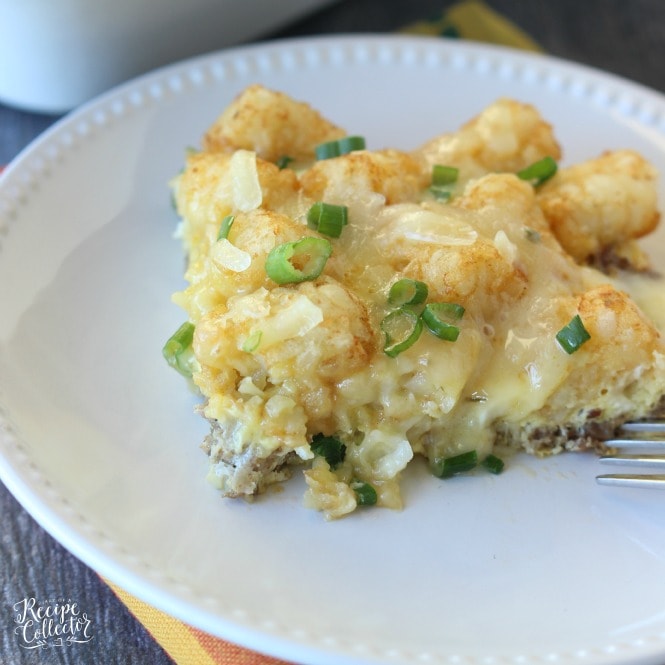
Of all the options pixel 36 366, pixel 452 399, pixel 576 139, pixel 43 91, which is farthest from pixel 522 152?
pixel 43 91


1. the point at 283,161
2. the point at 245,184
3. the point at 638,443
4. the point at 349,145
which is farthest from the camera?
the point at 283,161

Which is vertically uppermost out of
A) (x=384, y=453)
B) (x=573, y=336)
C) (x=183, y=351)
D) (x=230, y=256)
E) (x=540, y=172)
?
(x=230, y=256)

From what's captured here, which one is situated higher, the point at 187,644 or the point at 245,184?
the point at 245,184

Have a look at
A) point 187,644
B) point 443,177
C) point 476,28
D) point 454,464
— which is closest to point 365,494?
point 454,464

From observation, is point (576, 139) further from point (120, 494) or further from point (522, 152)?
point (120, 494)

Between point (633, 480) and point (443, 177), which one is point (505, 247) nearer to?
point (443, 177)

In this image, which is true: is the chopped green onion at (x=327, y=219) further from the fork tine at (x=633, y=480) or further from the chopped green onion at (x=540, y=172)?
the fork tine at (x=633, y=480)

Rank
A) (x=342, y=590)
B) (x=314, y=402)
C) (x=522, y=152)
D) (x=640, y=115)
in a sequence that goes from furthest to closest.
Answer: (x=640, y=115) → (x=522, y=152) → (x=314, y=402) → (x=342, y=590)
